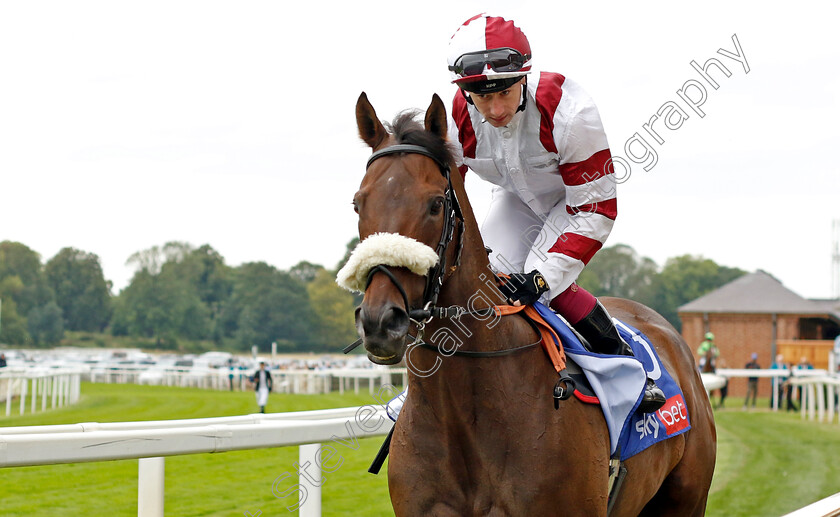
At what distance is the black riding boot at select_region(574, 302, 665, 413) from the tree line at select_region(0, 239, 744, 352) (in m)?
43.3

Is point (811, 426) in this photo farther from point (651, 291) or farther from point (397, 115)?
point (651, 291)

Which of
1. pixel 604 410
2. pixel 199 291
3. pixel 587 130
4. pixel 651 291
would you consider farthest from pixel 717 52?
pixel 651 291

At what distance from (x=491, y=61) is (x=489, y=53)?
0.03 metres

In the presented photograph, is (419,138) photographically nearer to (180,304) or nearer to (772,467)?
(772,467)

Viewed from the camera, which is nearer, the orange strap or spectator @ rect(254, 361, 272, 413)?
the orange strap

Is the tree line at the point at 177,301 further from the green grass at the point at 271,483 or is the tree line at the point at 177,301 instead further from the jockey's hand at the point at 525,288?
the jockey's hand at the point at 525,288

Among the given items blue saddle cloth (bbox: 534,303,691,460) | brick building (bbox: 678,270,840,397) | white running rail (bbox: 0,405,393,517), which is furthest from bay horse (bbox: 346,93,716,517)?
brick building (bbox: 678,270,840,397)

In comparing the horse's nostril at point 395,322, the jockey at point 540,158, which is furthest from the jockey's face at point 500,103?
the horse's nostril at point 395,322

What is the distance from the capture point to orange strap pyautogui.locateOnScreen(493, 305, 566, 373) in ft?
9.43

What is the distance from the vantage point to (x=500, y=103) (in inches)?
117

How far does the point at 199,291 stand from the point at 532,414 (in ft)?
225

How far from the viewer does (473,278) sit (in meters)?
2.78

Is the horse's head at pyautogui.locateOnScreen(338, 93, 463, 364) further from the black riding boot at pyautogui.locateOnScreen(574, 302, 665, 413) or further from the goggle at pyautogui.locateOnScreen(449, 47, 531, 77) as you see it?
the black riding boot at pyautogui.locateOnScreen(574, 302, 665, 413)

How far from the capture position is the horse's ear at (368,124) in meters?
2.74
